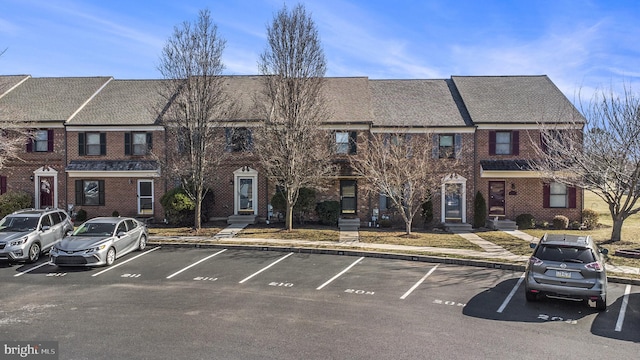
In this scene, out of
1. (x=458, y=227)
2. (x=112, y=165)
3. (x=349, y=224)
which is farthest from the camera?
(x=112, y=165)

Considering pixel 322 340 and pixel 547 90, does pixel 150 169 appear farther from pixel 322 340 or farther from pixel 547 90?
pixel 547 90

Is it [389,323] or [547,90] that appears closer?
[389,323]

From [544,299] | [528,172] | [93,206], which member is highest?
[528,172]

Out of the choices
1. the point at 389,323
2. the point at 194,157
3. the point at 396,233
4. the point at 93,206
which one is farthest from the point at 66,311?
the point at 93,206

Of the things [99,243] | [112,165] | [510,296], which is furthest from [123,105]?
[510,296]

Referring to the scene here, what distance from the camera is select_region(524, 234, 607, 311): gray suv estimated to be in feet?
31.1

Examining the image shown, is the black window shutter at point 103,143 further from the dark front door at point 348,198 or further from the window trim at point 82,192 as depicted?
the dark front door at point 348,198

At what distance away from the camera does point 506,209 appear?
78.8 ft

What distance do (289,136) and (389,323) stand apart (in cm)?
1203

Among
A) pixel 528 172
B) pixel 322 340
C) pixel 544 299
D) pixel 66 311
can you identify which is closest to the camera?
pixel 322 340

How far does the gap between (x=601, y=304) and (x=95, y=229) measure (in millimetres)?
15100

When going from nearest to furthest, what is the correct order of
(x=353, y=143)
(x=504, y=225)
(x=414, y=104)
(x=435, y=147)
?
(x=504, y=225)
(x=353, y=143)
(x=435, y=147)
(x=414, y=104)

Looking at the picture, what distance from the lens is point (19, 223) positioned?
15367 mm

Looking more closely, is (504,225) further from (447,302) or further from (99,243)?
(99,243)
